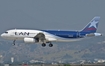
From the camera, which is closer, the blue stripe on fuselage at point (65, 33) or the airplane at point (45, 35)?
the airplane at point (45, 35)

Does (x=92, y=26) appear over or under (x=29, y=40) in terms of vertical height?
over

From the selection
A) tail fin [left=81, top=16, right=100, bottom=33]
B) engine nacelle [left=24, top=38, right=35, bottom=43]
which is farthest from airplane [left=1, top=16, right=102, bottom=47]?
tail fin [left=81, top=16, right=100, bottom=33]

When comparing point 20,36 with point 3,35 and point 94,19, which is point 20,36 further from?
point 94,19

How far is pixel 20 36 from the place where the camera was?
484 feet

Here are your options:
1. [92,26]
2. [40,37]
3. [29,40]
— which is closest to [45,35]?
[40,37]

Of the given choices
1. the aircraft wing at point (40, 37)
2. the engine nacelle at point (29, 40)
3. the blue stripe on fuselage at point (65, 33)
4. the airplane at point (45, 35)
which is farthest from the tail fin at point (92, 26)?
the engine nacelle at point (29, 40)

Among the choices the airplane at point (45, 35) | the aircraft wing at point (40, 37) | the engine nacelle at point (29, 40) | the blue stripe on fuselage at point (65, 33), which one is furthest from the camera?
the aircraft wing at point (40, 37)

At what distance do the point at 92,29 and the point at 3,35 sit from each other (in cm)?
2757

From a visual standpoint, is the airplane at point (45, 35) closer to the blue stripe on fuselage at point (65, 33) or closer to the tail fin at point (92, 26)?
the blue stripe on fuselage at point (65, 33)

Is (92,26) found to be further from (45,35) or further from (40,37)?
(40,37)

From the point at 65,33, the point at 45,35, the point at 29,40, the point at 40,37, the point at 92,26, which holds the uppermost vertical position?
the point at 92,26

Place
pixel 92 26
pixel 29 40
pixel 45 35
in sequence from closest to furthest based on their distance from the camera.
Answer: pixel 29 40, pixel 45 35, pixel 92 26

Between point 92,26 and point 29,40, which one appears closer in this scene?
point 29,40

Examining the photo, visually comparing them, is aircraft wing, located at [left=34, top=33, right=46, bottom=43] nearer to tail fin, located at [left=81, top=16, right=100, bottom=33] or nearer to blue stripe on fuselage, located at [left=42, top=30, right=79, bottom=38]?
blue stripe on fuselage, located at [left=42, top=30, right=79, bottom=38]
